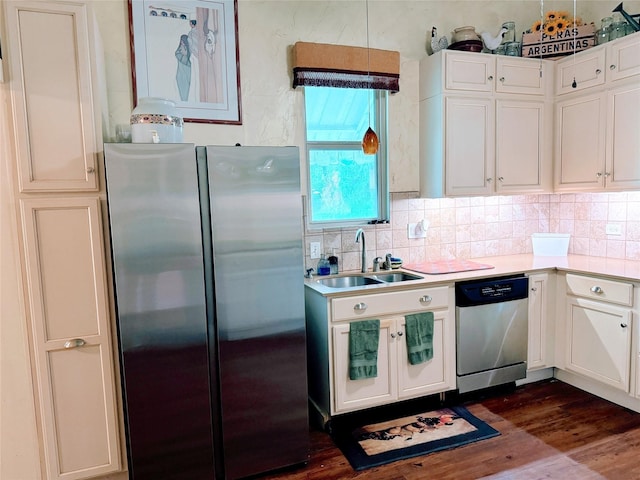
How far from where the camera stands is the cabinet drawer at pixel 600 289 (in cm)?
269

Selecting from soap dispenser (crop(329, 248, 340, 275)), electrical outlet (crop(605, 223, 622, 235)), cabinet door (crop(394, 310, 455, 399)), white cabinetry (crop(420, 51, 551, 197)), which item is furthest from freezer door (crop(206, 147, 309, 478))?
electrical outlet (crop(605, 223, 622, 235))

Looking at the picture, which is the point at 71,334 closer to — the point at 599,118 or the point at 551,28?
the point at 599,118

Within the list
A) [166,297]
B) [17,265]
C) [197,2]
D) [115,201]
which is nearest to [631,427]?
[166,297]

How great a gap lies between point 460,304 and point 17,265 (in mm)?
2482

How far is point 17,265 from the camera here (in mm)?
2000

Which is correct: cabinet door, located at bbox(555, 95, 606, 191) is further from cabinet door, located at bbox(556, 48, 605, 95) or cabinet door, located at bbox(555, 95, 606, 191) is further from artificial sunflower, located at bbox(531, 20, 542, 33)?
artificial sunflower, located at bbox(531, 20, 542, 33)

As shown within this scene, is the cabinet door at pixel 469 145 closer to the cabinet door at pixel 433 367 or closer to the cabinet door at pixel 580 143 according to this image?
the cabinet door at pixel 580 143

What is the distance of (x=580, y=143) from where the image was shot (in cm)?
328

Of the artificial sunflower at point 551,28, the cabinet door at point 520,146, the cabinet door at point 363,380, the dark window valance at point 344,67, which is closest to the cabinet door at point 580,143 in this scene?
the cabinet door at point 520,146

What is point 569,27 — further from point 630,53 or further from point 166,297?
point 166,297

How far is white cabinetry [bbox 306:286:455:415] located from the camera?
259cm

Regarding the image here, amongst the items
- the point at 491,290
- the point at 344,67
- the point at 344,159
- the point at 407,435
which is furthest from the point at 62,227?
the point at 491,290

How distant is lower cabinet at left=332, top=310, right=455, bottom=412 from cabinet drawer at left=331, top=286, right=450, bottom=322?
0.19 feet

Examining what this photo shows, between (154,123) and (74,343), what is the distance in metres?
1.12
